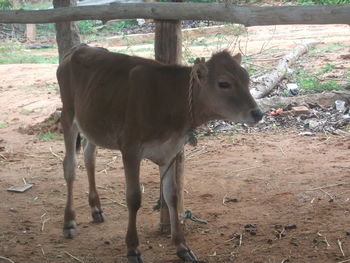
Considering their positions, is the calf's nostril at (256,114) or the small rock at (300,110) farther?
the small rock at (300,110)

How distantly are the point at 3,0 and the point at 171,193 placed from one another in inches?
744

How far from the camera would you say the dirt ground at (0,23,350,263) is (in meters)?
5.12

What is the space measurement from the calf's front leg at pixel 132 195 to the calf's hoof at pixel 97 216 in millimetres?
1089

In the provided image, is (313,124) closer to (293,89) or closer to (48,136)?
(293,89)

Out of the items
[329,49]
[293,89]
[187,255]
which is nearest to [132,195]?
[187,255]

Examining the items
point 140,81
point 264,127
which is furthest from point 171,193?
point 264,127

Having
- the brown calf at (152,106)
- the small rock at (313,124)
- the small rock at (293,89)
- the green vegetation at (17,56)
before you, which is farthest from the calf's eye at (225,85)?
the green vegetation at (17,56)

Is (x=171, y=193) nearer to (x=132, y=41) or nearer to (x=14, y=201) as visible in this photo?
(x=14, y=201)

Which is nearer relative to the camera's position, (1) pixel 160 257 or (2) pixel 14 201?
(1) pixel 160 257

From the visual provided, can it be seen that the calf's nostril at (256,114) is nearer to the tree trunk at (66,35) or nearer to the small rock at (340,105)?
the small rock at (340,105)

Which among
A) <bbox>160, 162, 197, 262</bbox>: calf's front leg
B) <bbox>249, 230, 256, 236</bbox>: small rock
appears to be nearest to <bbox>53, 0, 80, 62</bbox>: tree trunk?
<bbox>160, 162, 197, 262</bbox>: calf's front leg

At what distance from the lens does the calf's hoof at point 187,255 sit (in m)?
4.94

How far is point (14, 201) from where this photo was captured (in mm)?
6676

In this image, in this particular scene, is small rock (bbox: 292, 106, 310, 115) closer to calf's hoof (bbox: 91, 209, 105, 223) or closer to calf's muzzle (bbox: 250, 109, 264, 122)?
calf's hoof (bbox: 91, 209, 105, 223)
